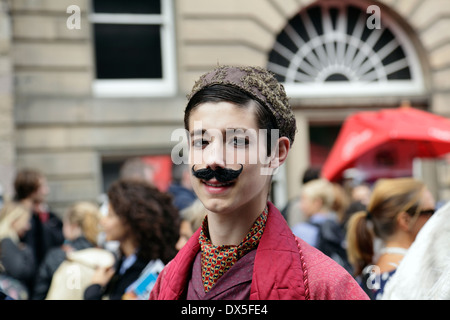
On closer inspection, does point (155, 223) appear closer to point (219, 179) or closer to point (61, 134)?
point (219, 179)

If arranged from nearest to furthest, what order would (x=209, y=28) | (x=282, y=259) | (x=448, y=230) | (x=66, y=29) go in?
1. (x=282, y=259)
2. (x=448, y=230)
3. (x=66, y=29)
4. (x=209, y=28)

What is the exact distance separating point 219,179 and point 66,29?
8359 mm

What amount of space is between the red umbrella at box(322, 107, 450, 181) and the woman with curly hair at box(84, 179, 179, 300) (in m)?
1.91

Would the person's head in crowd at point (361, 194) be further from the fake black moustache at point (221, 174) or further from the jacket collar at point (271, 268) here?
the fake black moustache at point (221, 174)

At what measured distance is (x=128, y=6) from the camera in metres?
10.1

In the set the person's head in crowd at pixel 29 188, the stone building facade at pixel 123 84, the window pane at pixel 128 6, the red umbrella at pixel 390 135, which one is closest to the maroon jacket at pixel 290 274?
the red umbrella at pixel 390 135

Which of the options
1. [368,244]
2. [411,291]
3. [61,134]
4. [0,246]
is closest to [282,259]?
[411,291]

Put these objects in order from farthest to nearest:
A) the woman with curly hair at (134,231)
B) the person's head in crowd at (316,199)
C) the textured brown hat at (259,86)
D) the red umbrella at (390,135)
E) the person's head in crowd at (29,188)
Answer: the person's head in crowd at (29,188) < the person's head in crowd at (316,199) < the red umbrella at (390,135) < the woman with curly hair at (134,231) < the textured brown hat at (259,86)

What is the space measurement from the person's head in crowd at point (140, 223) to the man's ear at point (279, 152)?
1.68 metres

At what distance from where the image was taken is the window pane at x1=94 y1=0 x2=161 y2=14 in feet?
32.4

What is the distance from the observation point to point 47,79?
9.17 metres

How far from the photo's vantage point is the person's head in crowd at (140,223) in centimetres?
322

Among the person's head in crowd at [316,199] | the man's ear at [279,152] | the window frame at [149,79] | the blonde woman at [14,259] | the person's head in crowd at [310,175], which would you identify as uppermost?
the window frame at [149,79]

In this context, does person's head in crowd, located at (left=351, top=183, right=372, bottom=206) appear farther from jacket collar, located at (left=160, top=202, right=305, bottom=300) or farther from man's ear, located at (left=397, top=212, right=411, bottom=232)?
jacket collar, located at (left=160, top=202, right=305, bottom=300)
